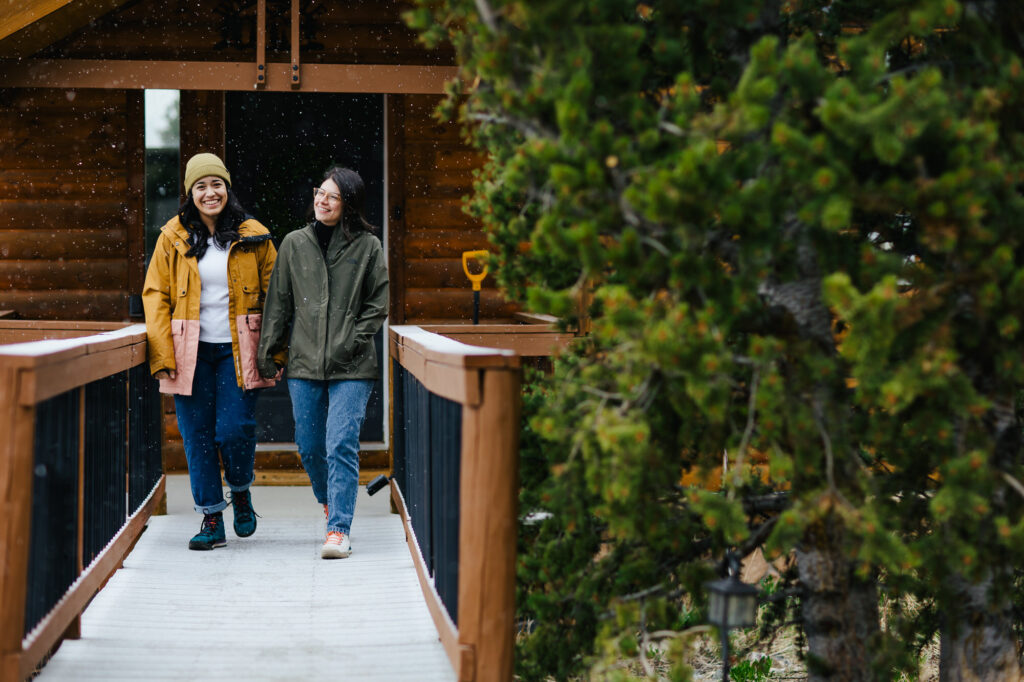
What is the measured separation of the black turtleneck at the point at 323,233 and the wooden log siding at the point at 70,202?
121 inches

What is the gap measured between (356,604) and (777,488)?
5.30 ft

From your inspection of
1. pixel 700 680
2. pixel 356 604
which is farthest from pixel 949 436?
pixel 700 680

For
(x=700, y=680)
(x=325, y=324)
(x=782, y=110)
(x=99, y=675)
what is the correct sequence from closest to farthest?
(x=782, y=110)
(x=99, y=675)
(x=325, y=324)
(x=700, y=680)

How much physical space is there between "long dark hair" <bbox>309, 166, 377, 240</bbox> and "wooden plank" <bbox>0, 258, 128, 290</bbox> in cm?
Answer: 337

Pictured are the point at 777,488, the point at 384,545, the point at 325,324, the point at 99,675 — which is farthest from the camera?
the point at 384,545

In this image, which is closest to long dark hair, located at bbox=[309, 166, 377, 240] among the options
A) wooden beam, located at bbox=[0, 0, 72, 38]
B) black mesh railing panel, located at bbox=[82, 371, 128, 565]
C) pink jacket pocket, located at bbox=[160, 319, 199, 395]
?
pink jacket pocket, located at bbox=[160, 319, 199, 395]

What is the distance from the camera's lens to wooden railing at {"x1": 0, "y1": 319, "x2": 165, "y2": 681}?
2.74m

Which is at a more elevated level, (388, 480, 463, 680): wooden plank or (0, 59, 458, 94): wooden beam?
(0, 59, 458, 94): wooden beam

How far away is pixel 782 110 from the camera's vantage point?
8.61 ft

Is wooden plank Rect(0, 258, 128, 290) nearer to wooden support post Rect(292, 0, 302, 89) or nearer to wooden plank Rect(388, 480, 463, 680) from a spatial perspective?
wooden support post Rect(292, 0, 302, 89)

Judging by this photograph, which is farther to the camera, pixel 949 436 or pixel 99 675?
pixel 99 675

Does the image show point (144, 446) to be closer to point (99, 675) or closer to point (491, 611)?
point (99, 675)

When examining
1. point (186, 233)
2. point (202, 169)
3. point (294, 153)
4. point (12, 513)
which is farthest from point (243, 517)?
point (294, 153)

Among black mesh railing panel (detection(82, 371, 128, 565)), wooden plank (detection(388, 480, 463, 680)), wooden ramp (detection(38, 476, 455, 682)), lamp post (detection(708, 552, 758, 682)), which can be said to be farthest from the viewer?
black mesh railing panel (detection(82, 371, 128, 565))
